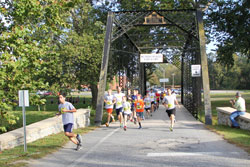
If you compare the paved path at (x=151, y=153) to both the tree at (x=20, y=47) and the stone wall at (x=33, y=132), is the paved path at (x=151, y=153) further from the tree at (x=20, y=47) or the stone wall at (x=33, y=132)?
the tree at (x=20, y=47)

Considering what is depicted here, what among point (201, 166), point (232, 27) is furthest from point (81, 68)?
point (201, 166)

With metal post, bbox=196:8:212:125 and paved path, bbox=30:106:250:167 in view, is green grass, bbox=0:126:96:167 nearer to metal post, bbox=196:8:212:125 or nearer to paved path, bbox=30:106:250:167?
paved path, bbox=30:106:250:167

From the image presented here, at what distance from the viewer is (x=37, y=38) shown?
1177cm

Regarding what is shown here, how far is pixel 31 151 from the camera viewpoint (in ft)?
28.0

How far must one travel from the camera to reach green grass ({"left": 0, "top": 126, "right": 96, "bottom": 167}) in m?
7.26

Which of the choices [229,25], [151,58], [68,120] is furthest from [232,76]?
[68,120]

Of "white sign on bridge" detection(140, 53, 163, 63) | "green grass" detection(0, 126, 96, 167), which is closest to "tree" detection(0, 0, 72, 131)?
"green grass" detection(0, 126, 96, 167)

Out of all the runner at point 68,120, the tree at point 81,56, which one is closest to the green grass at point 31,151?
the runner at point 68,120

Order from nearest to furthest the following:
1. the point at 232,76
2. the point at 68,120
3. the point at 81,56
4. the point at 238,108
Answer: the point at 68,120, the point at 238,108, the point at 81,56, the point at 232,76

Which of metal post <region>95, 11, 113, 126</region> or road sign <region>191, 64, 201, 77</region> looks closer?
metal post <region>95, 11, 113, 126</region>

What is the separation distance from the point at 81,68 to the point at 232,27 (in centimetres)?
1178

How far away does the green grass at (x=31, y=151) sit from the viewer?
23.8 feet

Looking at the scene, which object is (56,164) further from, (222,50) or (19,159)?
(222,50)

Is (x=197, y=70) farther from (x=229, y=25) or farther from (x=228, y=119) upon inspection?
(x=229, y=25)
